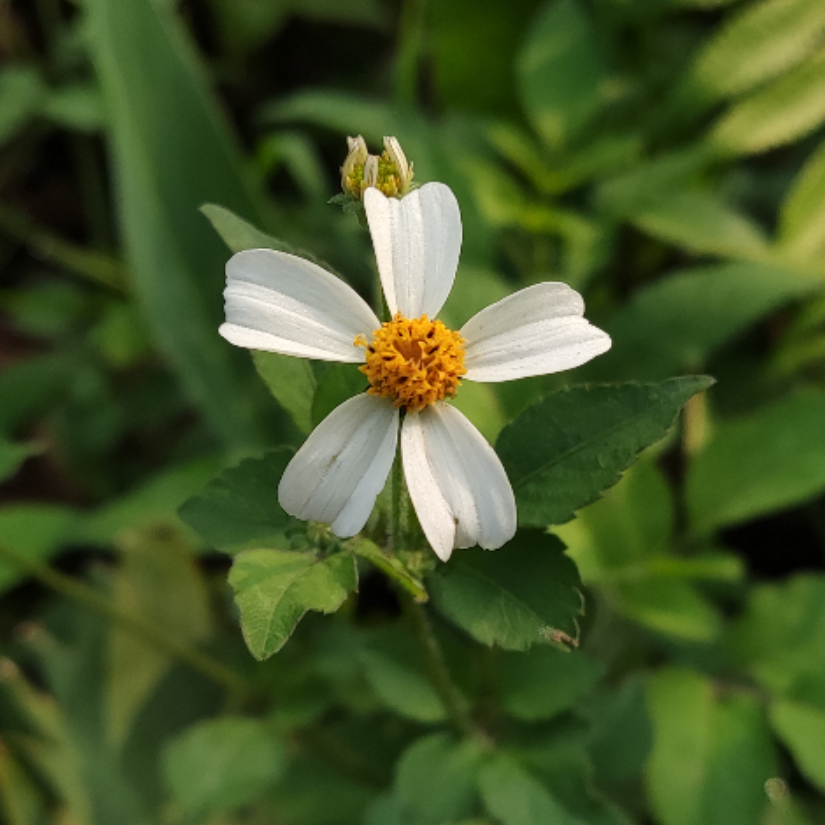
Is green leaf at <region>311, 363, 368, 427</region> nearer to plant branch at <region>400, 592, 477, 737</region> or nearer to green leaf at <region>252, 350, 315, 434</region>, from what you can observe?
green leaf at <region>252, 350, 315, 434</region>

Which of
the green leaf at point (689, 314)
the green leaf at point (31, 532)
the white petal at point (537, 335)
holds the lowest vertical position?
the green leaf at point (31, 532)

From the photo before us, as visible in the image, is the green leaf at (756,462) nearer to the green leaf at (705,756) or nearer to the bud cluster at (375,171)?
the green leaf at (705,756)

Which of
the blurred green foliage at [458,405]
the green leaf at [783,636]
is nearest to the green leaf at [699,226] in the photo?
the blurred green foliage at [458,405]

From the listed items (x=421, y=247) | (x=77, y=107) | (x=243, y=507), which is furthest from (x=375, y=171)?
(x=77, y=107)

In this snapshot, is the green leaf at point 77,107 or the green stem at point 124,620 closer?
the green stem at point 124,620

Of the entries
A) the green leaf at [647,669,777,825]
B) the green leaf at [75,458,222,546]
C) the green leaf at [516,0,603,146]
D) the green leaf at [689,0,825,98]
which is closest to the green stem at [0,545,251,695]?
the green leaf at [75,458,222,546]

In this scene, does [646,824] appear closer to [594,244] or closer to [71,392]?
[594,244]

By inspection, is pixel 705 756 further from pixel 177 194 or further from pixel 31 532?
pixel 177 194
